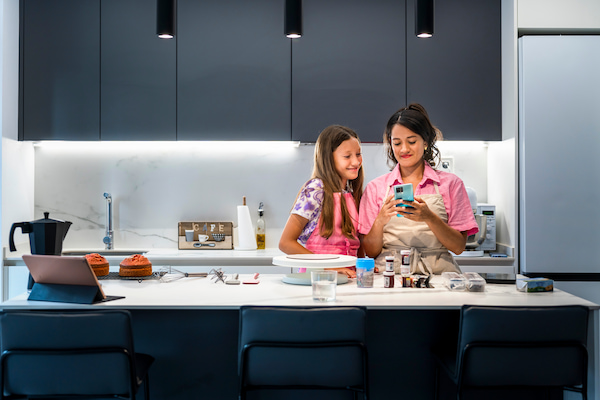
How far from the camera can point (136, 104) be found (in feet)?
11.5

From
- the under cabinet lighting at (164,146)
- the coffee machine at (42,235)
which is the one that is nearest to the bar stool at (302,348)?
the coffee machine at (42,235)

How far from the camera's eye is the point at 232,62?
3.52 metres

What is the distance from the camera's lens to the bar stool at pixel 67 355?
158 cm

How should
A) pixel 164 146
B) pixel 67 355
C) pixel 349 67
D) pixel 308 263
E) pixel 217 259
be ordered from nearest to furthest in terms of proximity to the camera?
1. pixel 67 355
2. pixel 308 263
3. pixel 217 259
4. pixel 349 67
5. pixel 164 146

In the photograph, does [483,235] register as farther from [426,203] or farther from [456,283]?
[456,283]

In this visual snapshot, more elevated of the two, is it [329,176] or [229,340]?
[329,176]

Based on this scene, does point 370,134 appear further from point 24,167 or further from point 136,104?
point 24,167

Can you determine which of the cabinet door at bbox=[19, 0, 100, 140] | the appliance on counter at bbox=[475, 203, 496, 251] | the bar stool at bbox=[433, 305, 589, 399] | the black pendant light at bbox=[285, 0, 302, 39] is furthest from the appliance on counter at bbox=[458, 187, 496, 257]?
the cabinet door at bbox=[19, 0, 100, 140]

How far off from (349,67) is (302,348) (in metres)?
→ 2.36

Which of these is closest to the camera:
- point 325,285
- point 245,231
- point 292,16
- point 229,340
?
point 325,285

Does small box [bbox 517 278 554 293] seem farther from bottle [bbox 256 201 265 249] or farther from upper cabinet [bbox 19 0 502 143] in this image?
bottle [bbox 256 201 265 249]

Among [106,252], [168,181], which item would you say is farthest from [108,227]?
[168,181]

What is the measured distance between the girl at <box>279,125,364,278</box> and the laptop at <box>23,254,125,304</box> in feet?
2.59

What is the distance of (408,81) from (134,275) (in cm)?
223
